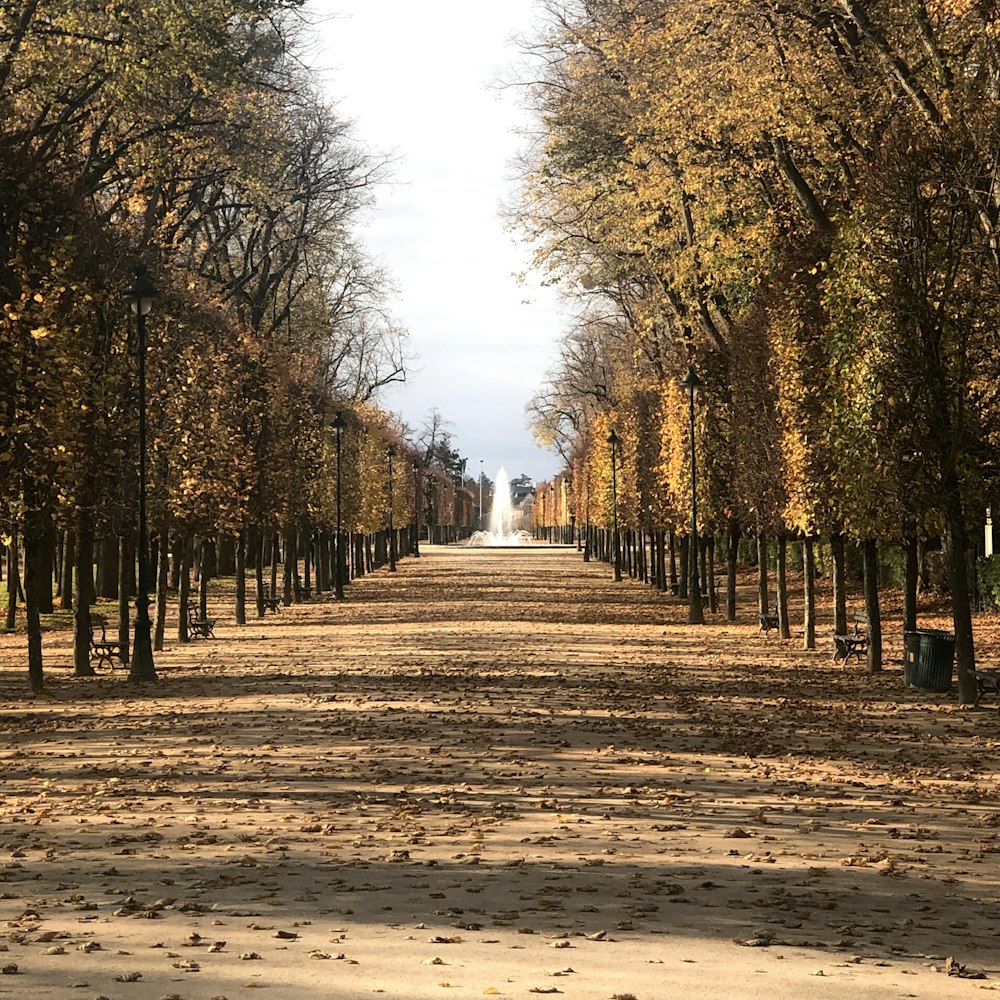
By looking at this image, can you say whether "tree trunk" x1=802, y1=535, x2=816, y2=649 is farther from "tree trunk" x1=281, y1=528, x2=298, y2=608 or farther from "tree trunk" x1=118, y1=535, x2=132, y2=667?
"tree trunk" x1=281, y1=528, x2=298, y2=608

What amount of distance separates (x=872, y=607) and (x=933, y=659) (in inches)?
121

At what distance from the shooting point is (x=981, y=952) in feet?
28.7

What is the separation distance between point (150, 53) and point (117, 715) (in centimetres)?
1071

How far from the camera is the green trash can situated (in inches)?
989

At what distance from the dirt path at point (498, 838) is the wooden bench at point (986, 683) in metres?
0.62

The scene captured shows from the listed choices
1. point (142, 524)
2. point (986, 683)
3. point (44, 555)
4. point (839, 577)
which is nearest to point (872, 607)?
point (986, 683)

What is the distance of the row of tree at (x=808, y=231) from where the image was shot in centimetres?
2277

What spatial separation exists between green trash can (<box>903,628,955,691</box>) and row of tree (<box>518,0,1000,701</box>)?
5.07 feet

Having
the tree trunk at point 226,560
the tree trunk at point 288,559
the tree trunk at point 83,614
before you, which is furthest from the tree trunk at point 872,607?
the tree trunk at point 226,560

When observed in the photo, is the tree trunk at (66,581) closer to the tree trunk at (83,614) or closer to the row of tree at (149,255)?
the row of tree at (149,255)

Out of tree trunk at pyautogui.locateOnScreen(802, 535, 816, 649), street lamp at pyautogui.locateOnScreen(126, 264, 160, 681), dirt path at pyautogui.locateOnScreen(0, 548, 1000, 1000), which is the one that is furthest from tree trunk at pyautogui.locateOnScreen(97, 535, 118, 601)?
dirt path at pyautogui.locateOnScreen(0, 548, 1000, 1000)

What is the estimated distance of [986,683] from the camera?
80.6ft

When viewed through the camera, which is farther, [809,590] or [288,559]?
[288,559]

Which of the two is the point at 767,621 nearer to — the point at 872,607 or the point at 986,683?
the point at 872,607
